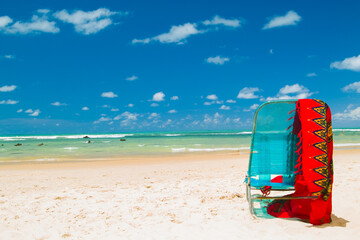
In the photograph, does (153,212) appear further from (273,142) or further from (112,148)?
(112,148)

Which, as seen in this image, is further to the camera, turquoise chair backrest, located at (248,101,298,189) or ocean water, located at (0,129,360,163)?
ocean water, located at (0,129,360,163)

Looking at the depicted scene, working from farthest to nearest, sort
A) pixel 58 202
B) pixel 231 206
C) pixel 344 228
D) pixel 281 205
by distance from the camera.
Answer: pixel 58 202
pixel 231 206
pixel 281 205
pixel 344 228

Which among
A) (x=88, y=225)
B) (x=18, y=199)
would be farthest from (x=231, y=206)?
(x=18, y=199)

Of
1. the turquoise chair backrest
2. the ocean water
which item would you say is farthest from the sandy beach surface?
the ocean water

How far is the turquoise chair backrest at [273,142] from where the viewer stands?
510cm

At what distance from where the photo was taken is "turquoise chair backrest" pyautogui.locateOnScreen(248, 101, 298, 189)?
5.10 meters

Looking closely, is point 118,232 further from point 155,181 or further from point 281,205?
point 155,181

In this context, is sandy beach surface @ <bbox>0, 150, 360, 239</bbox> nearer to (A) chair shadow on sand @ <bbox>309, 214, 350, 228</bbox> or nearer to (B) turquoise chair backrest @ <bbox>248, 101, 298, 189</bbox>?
(A) chair shadow on sand @ <bbox>309, 214, 350, 228</bbox>

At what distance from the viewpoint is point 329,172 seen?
4.19 metres

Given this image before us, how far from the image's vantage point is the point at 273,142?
207 inches

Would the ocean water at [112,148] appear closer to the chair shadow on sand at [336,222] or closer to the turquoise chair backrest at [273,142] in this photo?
the turquoise chair backrest at [273,142]

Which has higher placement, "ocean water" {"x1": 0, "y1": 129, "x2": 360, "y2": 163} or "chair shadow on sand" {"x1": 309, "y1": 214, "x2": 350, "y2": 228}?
"ocean water" {"x1": 0, "y1": 129, "x2": 360, "y2": 163}

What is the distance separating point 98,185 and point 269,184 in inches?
196

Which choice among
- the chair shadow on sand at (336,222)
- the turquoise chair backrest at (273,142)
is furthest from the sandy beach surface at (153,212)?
the turquoise chair backrest at (273,142)
